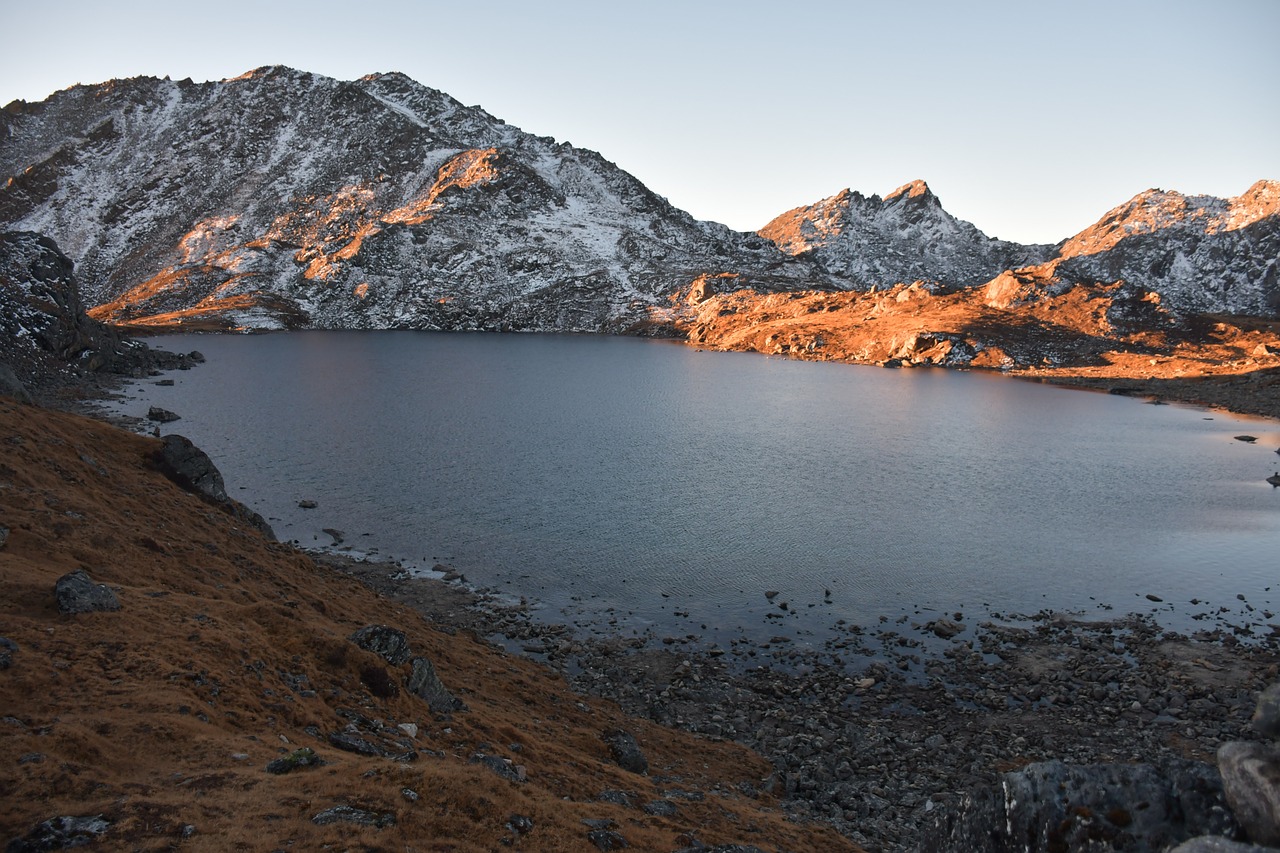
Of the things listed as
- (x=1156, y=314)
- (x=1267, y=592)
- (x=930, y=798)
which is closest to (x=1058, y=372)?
(x=1156, y=314)

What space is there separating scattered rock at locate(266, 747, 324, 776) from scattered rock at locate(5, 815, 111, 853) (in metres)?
2.98

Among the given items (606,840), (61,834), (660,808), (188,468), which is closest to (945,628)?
(660,808)

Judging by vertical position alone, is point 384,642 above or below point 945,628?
above

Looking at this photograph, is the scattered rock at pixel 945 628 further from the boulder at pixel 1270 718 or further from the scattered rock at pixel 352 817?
the scattered rock at pixel 352 817

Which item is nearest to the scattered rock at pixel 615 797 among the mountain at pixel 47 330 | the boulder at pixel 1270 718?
the boulder at pixel 1270 718

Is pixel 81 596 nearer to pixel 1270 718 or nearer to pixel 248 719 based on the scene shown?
pixel 248 719

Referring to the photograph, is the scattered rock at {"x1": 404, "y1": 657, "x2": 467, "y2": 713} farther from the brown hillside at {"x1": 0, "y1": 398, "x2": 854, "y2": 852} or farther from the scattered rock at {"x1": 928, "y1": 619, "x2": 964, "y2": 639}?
the scattered rock at {"x1": 928, "y1": 619, "x2": 964, "y2": 639}

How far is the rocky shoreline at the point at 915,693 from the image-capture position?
24069 millimetres

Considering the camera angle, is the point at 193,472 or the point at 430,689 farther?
the point at 193,472

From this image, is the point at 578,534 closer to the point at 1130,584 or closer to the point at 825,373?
the point at 1130,584

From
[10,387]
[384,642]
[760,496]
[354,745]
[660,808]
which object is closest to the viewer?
[354,745]

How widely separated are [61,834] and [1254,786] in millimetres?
18301

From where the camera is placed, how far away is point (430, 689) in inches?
852

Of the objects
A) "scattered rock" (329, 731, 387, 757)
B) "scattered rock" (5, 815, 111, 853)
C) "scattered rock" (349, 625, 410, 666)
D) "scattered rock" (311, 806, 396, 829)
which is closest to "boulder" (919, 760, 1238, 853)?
"scattered rock" (311, 806, 396, 829)
